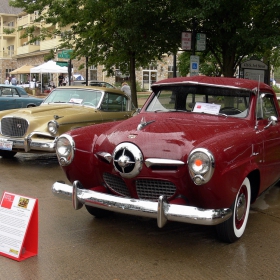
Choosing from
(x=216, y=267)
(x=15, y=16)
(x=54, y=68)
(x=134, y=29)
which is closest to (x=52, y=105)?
(x=134, y=29)

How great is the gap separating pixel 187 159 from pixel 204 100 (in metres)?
1.63

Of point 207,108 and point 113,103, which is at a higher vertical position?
point 207,108

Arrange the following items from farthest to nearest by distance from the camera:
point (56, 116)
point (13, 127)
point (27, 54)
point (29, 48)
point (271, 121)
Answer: point (29, 48) → point (27, 54) → point (13, 127) → point (56, 116) → point (271, 121)

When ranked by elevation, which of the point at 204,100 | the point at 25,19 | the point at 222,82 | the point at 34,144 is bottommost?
the point at 34,144

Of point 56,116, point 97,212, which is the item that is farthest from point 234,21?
point 97,212

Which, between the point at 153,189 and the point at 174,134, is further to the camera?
the point at 174,134

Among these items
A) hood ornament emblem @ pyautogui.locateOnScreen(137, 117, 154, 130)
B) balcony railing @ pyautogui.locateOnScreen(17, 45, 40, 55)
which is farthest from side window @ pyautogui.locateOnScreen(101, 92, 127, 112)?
balcony railing @ pyautogui.locateOnScreen(17, 45, 40, 55)

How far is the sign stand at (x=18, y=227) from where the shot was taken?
4094mm

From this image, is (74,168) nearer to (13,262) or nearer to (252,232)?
(13,262)

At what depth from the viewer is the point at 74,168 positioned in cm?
480

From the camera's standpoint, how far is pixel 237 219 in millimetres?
4621

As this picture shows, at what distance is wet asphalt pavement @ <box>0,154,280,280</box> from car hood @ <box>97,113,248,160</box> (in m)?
0.97

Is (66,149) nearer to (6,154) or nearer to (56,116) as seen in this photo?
(56,116)

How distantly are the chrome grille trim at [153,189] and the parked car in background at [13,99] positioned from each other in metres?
11.3
